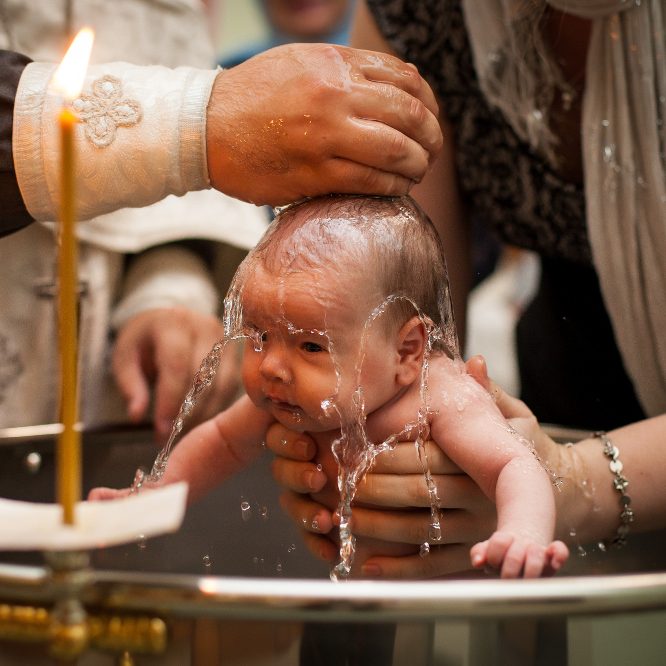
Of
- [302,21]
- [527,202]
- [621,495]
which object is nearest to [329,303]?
[621,495]

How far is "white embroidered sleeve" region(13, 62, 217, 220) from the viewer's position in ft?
1.94

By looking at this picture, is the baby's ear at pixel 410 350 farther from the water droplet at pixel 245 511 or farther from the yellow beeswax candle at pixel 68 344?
the yellow beeswax candle at pixel 68 344

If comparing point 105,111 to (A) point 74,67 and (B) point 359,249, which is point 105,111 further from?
(A) point 74,67

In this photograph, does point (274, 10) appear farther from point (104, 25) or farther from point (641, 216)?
point (641, 216)

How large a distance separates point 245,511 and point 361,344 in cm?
18

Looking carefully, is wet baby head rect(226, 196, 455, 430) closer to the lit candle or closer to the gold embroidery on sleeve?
the gold embroidery on sleeve

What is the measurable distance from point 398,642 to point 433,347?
317mm

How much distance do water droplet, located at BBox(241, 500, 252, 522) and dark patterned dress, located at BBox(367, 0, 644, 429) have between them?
28 cm

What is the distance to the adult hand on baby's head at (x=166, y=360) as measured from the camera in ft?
2.93

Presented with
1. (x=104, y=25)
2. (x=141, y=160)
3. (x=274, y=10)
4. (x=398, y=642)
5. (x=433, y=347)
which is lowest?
(x=398, y=642)

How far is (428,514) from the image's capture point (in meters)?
0.61

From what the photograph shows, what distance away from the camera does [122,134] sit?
60 cm

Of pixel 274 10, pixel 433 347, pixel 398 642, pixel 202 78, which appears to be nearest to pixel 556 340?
pixel 433 347

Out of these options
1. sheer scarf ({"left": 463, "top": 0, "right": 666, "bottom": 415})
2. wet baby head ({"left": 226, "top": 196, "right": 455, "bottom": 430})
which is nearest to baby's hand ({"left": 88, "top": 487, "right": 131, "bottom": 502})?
wet baby head ({"left": 226, "top": 196, "right": 455, "bottom": 430})
